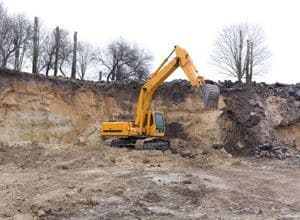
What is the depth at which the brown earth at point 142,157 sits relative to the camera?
1036cm

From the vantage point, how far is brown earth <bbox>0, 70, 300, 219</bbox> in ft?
34.0

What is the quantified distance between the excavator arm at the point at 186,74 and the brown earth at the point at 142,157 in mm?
1951

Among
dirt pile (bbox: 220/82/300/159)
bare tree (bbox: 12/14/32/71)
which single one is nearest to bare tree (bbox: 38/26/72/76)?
bare tree (bbox: 12/14/32/71)

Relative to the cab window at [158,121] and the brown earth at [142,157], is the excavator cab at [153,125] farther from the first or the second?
the brown earth at [142,157]

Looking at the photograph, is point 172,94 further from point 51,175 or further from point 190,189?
point 190,189

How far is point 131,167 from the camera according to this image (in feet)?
50.9

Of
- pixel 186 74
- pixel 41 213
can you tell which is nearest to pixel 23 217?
pixel 41 213

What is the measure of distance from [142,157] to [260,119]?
773 centimetres

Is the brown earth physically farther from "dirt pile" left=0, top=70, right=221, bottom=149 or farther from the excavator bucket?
the excavator bucket

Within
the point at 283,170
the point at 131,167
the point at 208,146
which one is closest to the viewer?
the point at 131,167

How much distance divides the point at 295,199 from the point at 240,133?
11.0 meters

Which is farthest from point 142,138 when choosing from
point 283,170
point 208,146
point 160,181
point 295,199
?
point 295,199

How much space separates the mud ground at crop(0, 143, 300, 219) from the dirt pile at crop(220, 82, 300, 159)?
3453 millimetres

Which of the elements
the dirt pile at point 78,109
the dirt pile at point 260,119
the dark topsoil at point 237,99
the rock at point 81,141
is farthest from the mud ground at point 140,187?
the dirt pile at point 78,109
